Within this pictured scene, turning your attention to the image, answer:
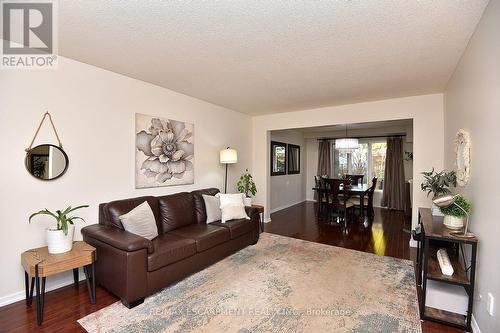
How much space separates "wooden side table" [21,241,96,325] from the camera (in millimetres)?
1969

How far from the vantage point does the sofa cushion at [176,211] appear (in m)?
3.24

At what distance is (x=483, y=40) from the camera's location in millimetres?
1831

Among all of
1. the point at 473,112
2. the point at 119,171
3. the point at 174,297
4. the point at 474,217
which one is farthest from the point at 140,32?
the point at 474,217

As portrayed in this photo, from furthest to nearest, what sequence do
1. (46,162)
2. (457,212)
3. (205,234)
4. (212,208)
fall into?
(212,208) → (205,234) → (46,162) → (457,212)

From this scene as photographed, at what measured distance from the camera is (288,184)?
23.9 ft

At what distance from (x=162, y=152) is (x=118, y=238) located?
1510 mm

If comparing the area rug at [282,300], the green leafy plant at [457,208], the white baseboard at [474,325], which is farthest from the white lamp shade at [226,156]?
the white baseboard at [474,325]

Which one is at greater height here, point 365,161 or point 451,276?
point 365,161

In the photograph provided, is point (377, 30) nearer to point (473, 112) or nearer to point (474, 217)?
point (473, 112)

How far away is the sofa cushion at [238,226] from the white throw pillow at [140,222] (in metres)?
0.95

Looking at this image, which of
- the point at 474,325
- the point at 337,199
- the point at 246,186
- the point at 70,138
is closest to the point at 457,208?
the point at 474,325

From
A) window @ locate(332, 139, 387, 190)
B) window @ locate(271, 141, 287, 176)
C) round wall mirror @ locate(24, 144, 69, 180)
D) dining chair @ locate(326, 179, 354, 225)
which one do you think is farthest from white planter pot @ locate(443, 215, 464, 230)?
window @ locate(332, 139, 387, 190)

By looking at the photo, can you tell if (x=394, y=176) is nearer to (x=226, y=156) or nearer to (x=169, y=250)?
(x=226, y=156)

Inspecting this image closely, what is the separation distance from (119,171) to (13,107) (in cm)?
116
